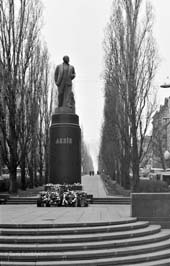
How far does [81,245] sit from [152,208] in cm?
418

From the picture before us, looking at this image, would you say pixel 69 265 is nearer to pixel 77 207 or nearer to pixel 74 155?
pixel 77 207

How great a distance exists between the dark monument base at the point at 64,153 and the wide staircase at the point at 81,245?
7122 mm

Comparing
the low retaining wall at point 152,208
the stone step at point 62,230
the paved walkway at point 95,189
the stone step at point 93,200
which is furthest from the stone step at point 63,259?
the paved walkway at point 95,189

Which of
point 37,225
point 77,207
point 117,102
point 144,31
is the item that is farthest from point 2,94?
point 37,225

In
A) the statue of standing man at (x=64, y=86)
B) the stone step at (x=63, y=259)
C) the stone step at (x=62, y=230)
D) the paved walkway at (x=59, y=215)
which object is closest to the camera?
the stone step at (x=63, y=259)

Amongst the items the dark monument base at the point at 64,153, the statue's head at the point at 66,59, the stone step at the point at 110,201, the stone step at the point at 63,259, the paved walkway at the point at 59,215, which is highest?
the statue's head at the point at 66,59

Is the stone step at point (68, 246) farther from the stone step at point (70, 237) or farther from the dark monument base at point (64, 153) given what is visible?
the dark monument base at point (64, 153)

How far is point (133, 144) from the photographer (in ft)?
88.5

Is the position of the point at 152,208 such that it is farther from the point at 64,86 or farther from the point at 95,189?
the point at 95,189

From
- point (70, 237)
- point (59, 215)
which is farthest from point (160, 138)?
point (70, 237)

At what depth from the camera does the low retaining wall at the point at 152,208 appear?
1331 centimetres

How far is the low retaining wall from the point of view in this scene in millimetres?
13312

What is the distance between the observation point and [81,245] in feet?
32.2

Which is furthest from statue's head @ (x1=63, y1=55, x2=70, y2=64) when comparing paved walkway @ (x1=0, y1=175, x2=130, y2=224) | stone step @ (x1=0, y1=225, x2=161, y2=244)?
stone step @ (x1=0, y1=225, x2=161, y2=244)
